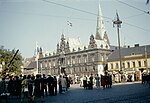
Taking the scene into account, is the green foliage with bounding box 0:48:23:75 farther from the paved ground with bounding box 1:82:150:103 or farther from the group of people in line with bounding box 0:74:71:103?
the paved ground with bounding box 1:82:150:103

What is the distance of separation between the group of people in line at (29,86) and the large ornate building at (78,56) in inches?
2570

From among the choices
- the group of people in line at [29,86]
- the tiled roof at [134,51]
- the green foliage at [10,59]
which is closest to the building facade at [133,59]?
the tiled roof at [134,51]

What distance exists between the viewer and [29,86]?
16062 millimetres

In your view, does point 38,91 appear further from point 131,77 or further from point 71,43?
point 71,43

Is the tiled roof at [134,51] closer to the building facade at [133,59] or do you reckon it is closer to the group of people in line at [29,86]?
the building facade at [133,59]

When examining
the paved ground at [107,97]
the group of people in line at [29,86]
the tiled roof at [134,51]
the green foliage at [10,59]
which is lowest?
the paved ground at [107,97]

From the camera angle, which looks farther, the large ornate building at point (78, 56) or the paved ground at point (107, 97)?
the large ornate building at point (78, 56)

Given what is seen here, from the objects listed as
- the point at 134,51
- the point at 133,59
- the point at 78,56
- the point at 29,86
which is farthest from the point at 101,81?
the point at 78,56

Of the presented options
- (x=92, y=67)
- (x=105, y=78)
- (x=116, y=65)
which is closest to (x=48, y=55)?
(x=92, y=67)

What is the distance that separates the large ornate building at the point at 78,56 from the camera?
9388cm

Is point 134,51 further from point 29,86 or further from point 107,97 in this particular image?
point 29,86

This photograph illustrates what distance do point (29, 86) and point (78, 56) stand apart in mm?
84790

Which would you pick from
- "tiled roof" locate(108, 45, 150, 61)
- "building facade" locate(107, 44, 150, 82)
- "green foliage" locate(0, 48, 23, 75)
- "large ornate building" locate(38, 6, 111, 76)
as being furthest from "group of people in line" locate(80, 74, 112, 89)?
"large ornate building" locate(38, 6, 111, 76)

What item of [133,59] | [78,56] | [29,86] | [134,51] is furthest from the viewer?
[78,56]
